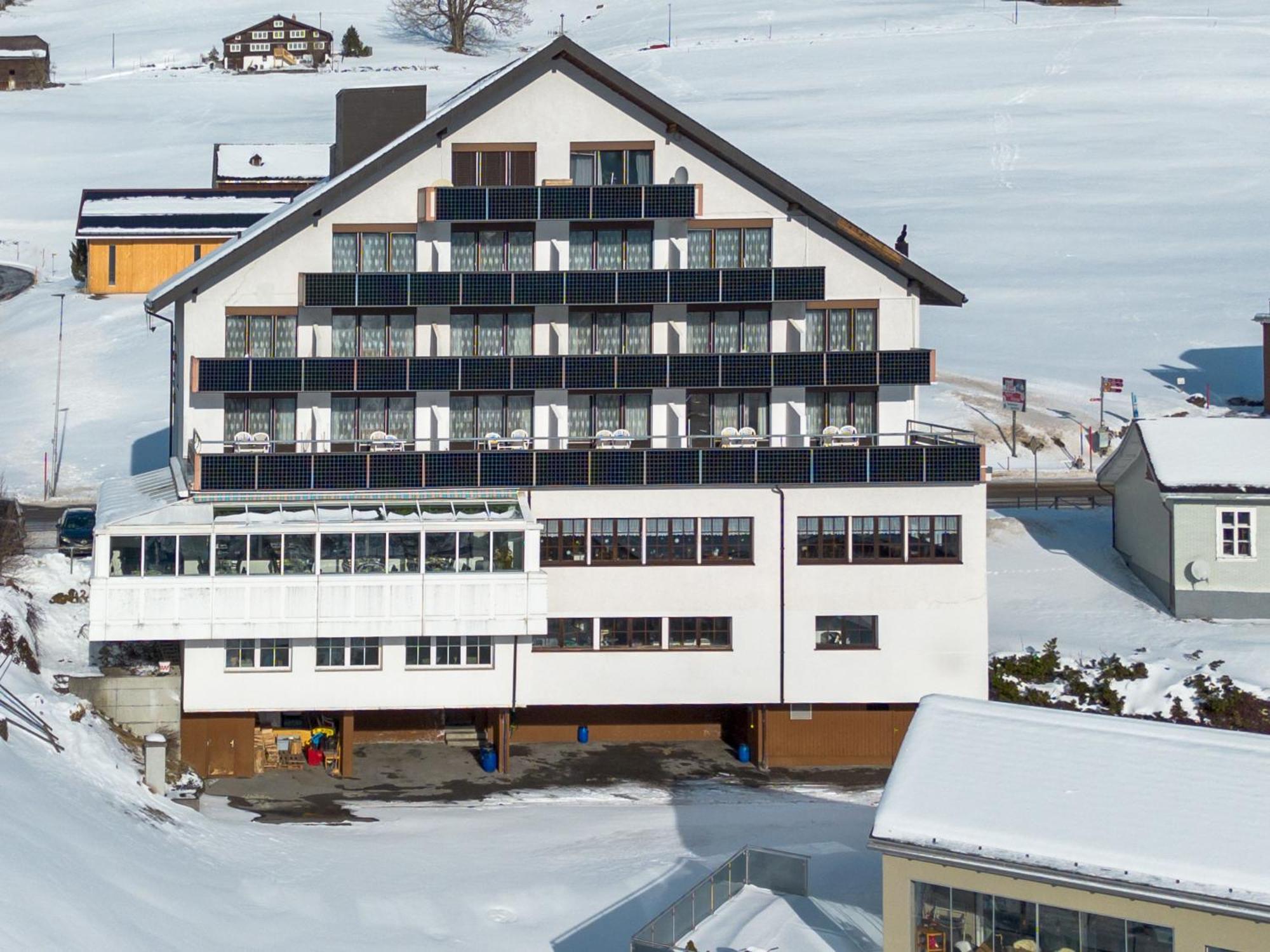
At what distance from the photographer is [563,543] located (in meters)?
42.8

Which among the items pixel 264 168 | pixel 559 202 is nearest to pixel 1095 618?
pixel 559 202

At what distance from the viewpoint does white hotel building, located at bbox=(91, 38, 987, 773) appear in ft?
135

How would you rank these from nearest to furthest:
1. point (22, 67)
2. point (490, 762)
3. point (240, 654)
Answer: point (240, 654) < point (490, 762) < point (22, 67)

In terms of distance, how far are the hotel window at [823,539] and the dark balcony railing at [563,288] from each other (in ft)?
18.4

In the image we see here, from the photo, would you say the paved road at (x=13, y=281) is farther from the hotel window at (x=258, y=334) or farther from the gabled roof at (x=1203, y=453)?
the gabled roof at (x=1203, y=453)

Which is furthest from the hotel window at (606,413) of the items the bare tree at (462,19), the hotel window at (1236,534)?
the bare tree at (462,19)

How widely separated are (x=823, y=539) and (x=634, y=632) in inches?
198

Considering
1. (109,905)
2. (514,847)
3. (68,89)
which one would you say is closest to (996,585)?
(514,847)

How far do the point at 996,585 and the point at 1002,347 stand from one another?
3898 cm

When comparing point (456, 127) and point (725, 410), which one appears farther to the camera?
point (725, 410)

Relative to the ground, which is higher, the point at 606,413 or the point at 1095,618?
the point at 606,413

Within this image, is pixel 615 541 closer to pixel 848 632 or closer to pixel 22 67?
pixel 848 632

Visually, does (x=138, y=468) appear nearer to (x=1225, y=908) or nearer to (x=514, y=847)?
(x=514, y=847)

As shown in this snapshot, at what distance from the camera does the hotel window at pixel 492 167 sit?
44.3 metres
